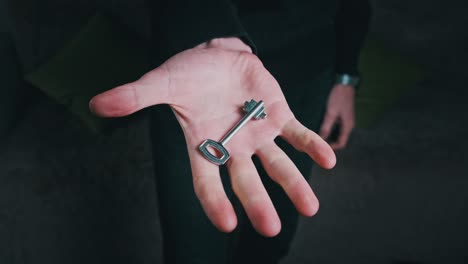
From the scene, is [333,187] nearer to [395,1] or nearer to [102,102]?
[395,1]

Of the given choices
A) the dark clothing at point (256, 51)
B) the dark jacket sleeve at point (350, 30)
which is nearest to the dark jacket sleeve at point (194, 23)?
the dark clothing at point (256, 51)

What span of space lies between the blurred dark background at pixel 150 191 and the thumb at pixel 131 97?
1134 millimetres

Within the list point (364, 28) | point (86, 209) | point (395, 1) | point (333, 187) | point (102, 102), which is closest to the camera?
point (102, 102)

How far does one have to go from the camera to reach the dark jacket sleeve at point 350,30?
1780 millimetres

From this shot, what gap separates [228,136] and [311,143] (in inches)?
8.9

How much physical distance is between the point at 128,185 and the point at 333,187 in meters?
1.06

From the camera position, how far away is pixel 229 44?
1347mm

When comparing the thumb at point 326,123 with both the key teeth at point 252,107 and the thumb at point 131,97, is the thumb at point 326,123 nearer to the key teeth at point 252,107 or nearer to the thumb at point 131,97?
the key teeth at point 252,107

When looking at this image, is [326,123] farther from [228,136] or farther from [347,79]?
[228,136]

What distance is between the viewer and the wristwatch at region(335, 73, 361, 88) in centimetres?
183

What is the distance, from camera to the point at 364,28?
1812mm

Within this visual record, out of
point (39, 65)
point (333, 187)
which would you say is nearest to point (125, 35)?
point (39, 65)

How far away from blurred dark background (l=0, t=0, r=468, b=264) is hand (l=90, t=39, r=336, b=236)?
3.36ft

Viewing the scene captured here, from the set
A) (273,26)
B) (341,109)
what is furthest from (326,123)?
(273,26)
